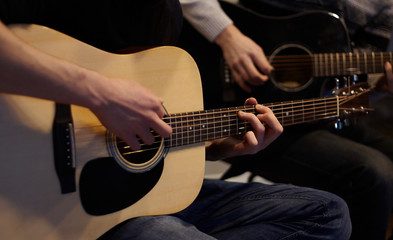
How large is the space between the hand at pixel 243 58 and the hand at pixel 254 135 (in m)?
0.33

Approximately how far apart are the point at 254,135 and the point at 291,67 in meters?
0.50

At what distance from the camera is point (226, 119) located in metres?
0.98

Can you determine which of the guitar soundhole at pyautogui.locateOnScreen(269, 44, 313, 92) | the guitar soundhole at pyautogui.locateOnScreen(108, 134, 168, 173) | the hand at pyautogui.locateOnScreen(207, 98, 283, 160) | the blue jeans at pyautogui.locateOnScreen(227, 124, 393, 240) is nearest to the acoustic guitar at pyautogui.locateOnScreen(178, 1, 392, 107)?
the guitar soundhole at pyautogui.locateOnScreen(269, 44, 313, 92)

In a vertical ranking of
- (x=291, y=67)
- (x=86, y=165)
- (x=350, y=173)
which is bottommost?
(x=350, y=173)

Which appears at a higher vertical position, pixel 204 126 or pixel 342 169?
pixel 204 126

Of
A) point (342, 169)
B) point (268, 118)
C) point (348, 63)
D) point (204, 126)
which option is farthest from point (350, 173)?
point (204, 126)

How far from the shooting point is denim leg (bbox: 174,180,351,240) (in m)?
0.95

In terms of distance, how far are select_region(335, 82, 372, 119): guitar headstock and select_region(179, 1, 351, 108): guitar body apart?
0.22 meters

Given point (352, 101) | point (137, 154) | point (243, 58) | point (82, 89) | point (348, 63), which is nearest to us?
point (82, 89)

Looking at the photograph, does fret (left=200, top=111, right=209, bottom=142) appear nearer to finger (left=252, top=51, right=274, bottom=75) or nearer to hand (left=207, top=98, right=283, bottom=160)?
hand (left=207, top=98, right=283, bottom=160)

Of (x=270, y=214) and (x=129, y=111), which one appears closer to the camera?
(x=129, y=111)

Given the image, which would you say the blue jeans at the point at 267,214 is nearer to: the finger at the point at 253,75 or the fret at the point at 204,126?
the fret at the point at 204,126

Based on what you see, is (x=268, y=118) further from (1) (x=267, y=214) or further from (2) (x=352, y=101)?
(2) (x=352, y=101)

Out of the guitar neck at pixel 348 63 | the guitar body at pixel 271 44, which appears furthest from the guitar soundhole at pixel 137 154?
the guitar neck at pixel 348 63
